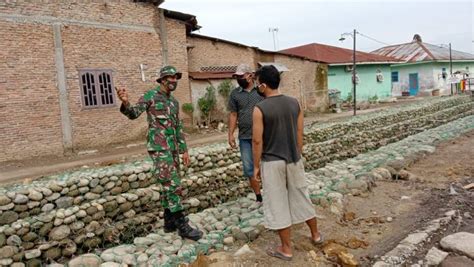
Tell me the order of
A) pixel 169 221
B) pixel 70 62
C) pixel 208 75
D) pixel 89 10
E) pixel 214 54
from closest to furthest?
pixel 169 221
pixel 70 62
pixel 89 10
pixel 208 75
pixel 214 54

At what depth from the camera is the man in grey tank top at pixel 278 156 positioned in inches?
129

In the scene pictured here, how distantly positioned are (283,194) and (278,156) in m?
0.35

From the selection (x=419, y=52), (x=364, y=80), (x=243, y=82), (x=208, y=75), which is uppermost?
Answer: (x=419, y=52)

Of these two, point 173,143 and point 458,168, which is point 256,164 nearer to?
point 173,143

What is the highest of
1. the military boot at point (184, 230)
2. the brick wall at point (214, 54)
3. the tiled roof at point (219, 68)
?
the brick wall at point (214, 54)

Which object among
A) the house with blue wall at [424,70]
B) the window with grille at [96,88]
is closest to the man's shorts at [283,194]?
the window with grille at [96,88]

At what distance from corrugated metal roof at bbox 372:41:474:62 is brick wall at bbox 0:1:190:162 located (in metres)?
23.3

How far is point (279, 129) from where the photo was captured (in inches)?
129

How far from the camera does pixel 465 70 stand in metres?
32.2

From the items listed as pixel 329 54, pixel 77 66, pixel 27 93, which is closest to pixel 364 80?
pixel 329 54

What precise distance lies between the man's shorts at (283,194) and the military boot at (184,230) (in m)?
0.98

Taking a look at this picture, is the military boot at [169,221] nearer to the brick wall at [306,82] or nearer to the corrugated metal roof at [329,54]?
the brick wall at [306,82]

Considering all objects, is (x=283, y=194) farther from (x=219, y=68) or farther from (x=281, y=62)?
(x=281, y=62)

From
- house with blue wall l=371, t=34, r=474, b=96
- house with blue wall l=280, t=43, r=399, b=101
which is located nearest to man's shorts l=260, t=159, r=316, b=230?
house with blue wall l=280, t=43, r=399, b=101
